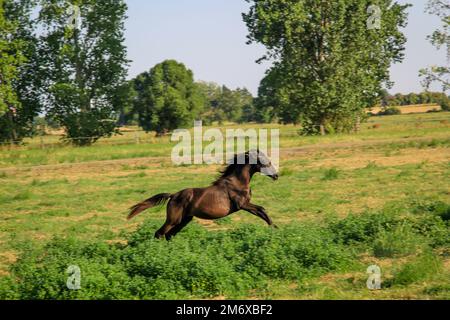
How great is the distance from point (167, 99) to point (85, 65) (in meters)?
30.9

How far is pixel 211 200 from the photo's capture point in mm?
11781

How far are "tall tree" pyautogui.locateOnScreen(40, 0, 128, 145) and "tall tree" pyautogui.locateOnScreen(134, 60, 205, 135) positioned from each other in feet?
88.1

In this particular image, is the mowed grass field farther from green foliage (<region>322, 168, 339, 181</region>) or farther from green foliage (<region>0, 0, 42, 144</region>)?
green foliage (<region>0, 0, 42, 144</region>)

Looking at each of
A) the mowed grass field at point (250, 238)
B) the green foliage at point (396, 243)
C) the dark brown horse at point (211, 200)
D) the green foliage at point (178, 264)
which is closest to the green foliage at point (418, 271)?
the mowed grass field at point (250, 238)

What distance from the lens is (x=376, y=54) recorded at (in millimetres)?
53250

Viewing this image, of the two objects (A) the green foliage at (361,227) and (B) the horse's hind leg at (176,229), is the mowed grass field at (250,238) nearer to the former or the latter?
(A) the green foliage at (361,227)

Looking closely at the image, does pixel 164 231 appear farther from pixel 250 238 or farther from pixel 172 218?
pixel 250 238

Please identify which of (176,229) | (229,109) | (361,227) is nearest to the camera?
(176,229)

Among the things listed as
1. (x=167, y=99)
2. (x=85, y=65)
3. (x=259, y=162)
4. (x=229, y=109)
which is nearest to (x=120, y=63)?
(x=85, y=65)

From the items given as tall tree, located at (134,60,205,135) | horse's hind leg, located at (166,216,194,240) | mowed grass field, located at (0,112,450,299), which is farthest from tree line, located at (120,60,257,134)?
horse's hind leg, located at (166,216,194,240)

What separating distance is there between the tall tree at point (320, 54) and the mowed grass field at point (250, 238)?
19267 mm

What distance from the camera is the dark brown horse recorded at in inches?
456

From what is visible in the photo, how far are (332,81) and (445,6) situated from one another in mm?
13867

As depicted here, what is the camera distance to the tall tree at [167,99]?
258ft
